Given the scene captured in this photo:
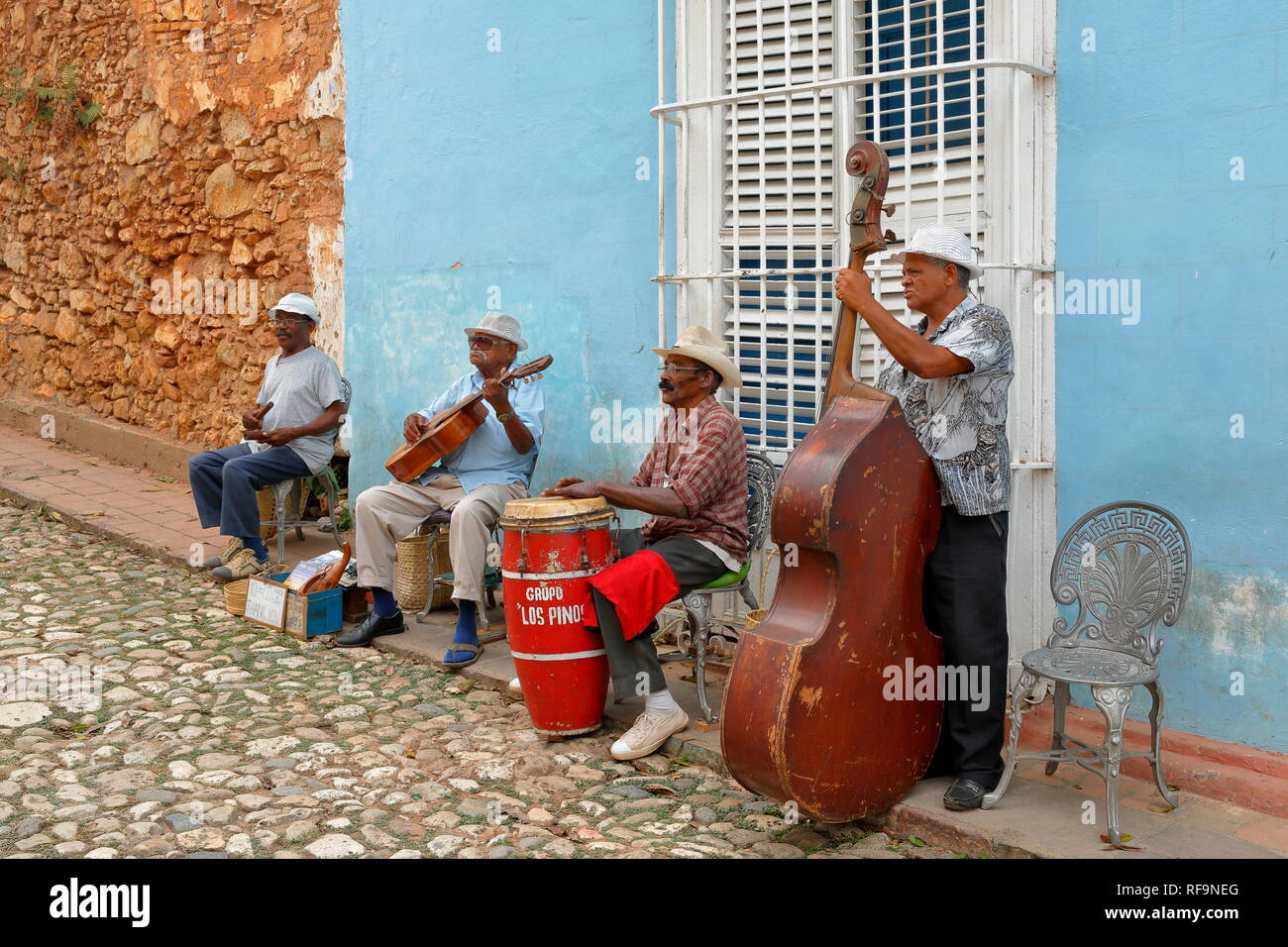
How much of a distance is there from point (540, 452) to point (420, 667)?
148 cm

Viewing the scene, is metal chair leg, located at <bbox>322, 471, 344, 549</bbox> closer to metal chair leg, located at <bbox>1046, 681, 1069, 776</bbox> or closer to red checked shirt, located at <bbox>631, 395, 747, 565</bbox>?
red checked shirt, located at <bbox>631, 395, 747, 565</bbox>

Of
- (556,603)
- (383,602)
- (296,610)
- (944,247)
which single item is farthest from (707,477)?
(296,610)

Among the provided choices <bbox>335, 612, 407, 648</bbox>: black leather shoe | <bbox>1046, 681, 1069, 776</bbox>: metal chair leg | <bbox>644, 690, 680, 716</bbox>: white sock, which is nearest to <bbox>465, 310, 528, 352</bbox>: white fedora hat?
<bbox>335, 612, 407, 648</bbox>: black leather shoe

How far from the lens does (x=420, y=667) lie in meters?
5.62

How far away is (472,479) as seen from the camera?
19.4 ft

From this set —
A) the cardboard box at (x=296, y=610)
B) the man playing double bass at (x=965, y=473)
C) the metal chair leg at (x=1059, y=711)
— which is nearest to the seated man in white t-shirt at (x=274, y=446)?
the cardboard box at (x=296, y=610)

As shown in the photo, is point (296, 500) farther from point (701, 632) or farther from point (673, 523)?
point (701, 632)

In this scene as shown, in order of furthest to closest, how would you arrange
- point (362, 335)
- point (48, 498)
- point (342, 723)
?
point (48, 498) → point (362, 335) → point (342, 723)

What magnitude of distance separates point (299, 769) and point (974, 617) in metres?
2.43

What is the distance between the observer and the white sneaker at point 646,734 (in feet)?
14.6

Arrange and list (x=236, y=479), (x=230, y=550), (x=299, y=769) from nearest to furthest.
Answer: (x=299, y=769), (x=236, y=479), (x=230, y=550)

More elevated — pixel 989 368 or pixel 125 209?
pixel 125 209
